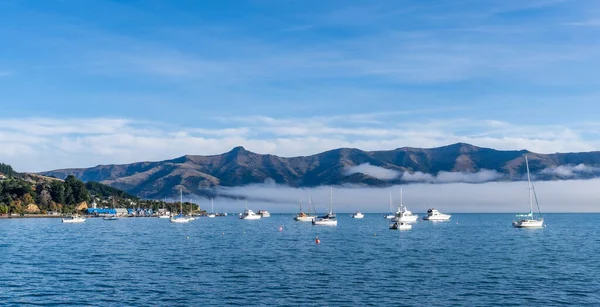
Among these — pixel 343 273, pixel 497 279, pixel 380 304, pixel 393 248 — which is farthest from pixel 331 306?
pixel 393 248

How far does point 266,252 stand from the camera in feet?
353

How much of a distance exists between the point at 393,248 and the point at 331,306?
6544 cm

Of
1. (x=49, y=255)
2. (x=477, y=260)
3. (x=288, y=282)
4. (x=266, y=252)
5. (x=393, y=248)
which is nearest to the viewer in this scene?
(x=288, y=282)

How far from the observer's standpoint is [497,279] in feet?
229

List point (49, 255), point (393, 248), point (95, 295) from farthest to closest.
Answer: point (393, 248)
point (49, 255)
point (95, 295)

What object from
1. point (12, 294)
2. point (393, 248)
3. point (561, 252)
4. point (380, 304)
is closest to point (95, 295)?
point (12, 294)

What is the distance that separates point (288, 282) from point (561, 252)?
66.3 metres

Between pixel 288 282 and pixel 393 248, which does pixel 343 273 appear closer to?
pixel 288 282

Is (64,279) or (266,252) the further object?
(266,252)

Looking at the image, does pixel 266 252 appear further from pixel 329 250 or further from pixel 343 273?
pixel 343 273

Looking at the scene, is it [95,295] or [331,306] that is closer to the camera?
[331,306]

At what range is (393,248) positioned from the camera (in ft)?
381

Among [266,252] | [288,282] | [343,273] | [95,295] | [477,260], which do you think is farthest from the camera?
[266,252]

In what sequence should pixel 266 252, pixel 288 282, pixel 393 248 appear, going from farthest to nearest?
pixel 393 248, pixel 266 252, pixel 288 282
